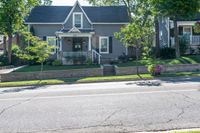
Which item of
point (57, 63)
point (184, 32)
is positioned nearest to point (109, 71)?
point (57, 63)

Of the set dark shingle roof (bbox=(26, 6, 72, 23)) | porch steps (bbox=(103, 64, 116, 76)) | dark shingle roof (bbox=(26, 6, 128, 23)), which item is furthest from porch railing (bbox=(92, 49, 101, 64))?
porch steps (bbox=(103, 64, 116, 76))

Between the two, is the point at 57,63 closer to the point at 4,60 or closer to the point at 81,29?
the point at 81,29

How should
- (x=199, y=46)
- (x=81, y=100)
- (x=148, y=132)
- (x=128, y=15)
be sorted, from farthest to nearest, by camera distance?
(x=128, y=15) < (x=199, y=46) < (x=81, y=100) < (x=148, y=132)

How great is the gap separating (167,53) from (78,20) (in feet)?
35.3

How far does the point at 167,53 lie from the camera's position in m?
35.8

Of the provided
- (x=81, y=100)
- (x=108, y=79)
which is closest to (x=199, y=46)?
(x=108, y=79)

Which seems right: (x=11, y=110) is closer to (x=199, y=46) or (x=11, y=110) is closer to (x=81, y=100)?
(x=81, y=100)

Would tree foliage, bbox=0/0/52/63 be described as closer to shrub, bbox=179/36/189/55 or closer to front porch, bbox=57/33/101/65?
front porch, bbox=57/33/101/65

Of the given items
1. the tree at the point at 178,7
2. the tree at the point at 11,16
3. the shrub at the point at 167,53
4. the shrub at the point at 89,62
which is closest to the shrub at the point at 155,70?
the tree at the point at 178,7

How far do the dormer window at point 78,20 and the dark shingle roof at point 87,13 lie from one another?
1.39 metres

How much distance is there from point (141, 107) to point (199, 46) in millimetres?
28407

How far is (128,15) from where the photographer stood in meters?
39.8

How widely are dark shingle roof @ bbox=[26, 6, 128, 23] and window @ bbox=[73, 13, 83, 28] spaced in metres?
1.39

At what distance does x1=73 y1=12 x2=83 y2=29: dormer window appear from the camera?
3750 cm
